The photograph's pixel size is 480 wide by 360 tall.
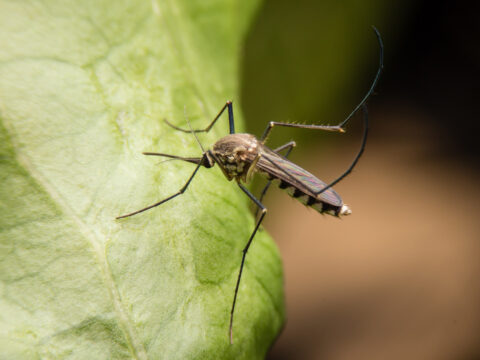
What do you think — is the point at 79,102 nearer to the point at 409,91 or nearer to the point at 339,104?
the point at 339,104

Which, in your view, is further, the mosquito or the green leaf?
the mosquito

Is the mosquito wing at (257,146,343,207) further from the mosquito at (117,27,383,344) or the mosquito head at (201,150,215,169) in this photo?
the mosquito head at (201,150,215,169)

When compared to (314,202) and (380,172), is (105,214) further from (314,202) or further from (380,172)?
(380,172)

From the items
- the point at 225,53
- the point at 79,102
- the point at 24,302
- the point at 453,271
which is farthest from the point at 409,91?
the point at 24,302

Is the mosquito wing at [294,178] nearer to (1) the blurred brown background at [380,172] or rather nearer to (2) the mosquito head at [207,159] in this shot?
(2) the mosquito head at [207,159]

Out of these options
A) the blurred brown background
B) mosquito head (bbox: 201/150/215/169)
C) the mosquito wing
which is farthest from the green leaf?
the blurred brown background

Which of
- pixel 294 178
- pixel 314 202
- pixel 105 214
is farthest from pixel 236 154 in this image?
pixel 105 214
